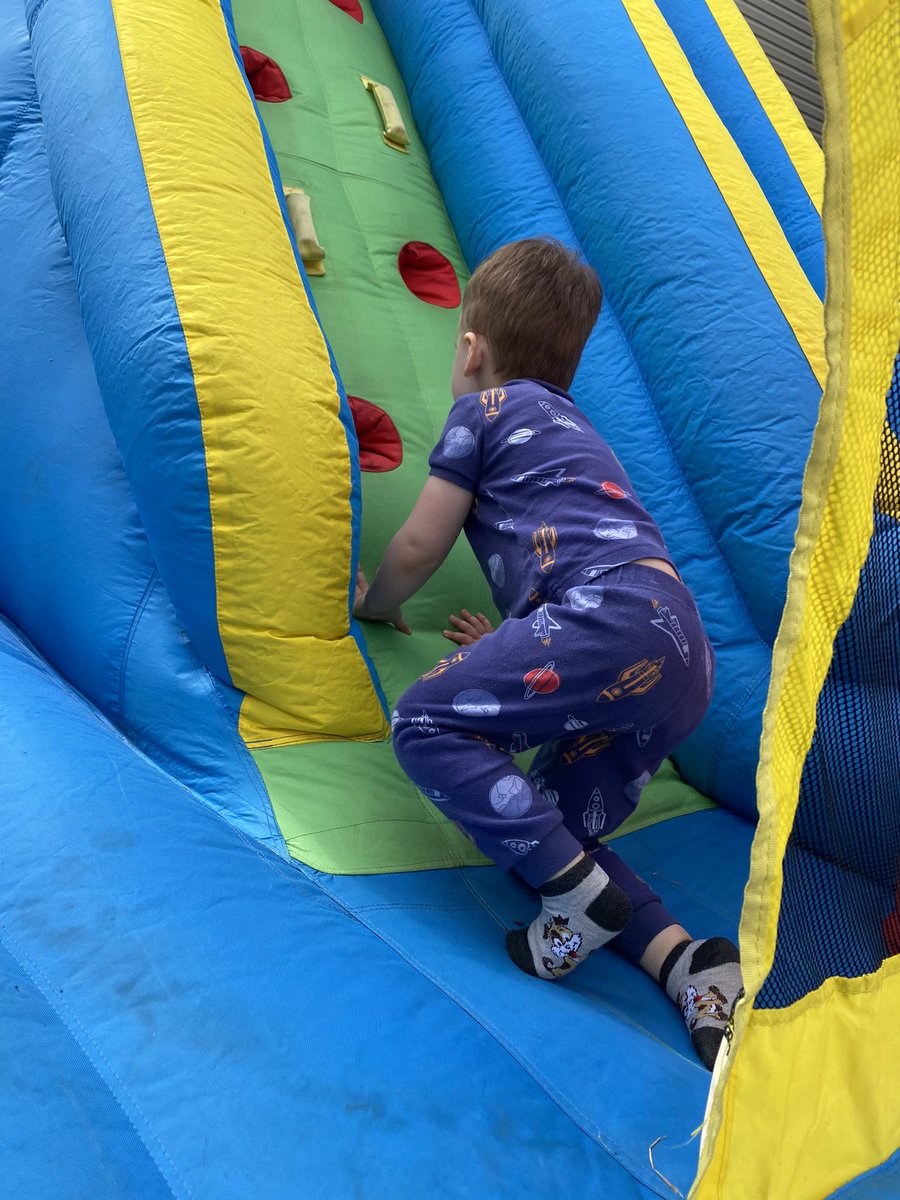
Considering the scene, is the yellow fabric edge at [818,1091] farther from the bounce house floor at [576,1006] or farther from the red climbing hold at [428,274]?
the red climbing hold at [428,274]

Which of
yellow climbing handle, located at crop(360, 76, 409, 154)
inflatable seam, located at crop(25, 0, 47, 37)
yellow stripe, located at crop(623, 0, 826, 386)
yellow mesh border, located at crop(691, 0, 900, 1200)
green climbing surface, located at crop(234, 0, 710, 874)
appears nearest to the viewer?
yellow mesh border, located at crop(691, 0, 900, 1200)

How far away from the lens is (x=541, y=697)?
0.92m

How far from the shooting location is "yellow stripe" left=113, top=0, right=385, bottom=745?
3.48 feet

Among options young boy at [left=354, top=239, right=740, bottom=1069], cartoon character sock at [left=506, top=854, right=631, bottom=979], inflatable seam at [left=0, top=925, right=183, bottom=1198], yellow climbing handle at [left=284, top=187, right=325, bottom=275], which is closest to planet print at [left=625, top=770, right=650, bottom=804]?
young boy at [left=354, top=239, right=740, bottom=1069]

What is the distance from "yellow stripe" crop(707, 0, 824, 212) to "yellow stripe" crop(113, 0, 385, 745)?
3.96ft

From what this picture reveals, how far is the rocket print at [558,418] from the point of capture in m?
1.10

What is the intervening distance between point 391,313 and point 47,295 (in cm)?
57

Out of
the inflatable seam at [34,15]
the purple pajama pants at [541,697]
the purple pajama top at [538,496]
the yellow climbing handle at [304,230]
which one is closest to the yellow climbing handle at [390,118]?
the yellow climbing handle at [304,230]

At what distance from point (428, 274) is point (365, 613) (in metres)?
0.82

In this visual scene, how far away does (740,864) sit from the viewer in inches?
50.8

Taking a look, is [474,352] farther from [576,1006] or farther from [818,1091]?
[818,1091]

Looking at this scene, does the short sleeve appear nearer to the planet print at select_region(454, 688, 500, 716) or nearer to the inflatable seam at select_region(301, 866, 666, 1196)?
the planet print at select_region(454, 688, 500, 716)

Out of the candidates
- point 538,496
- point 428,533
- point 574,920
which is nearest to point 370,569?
point 428,533

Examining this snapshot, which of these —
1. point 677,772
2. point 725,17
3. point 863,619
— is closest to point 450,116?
point 725,17
